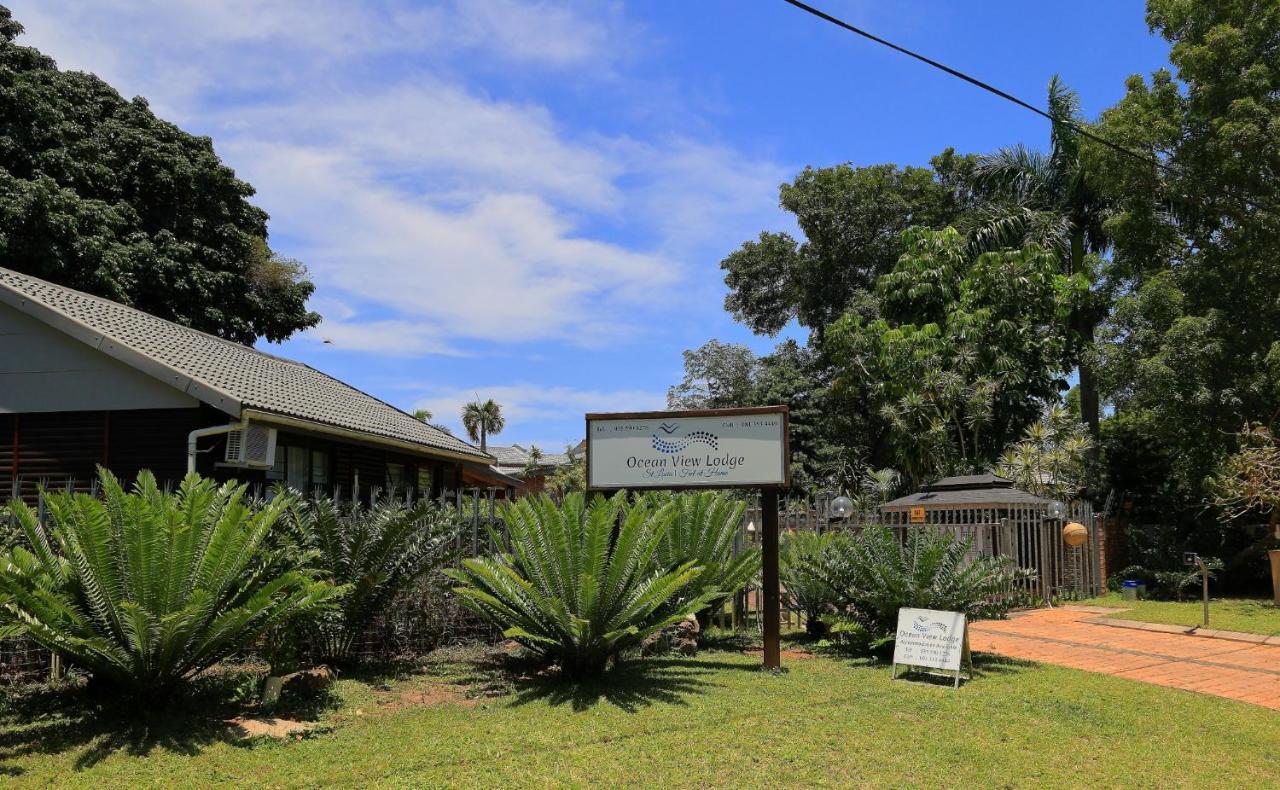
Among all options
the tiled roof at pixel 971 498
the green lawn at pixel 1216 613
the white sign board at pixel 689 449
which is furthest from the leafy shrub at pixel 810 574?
the green lawn at pixel 1216 613

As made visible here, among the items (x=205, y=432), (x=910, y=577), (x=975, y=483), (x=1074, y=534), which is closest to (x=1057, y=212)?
(x=975, y=483)

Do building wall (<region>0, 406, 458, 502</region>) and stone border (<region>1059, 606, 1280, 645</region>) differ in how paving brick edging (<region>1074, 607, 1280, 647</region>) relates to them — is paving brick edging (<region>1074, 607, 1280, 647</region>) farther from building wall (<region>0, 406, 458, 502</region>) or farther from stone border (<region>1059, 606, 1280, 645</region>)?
building wall (<region>0, 406, 458, 502</region>)

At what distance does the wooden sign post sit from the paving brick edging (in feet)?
22.5

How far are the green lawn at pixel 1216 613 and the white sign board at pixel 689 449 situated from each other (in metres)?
8.21

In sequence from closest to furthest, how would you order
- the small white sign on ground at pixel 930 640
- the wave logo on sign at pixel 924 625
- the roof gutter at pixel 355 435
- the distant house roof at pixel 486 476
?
the small white sign on ground at pixel 930 640 < the wave logo on sign at pixel 924 625 < the roof gutter at pixel 355 435 < the distant house roof at pixel 486 476

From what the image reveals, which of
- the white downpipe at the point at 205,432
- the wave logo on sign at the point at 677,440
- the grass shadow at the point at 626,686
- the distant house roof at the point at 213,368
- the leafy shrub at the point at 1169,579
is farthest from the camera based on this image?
the leafy shrub at the point at 1169,579

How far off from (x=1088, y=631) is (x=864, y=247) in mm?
25663

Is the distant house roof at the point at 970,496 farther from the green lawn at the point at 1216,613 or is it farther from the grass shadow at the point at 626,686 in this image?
the grass shadow at the point at 626,686

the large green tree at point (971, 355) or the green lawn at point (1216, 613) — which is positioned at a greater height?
the large green tree at point (971, 355)

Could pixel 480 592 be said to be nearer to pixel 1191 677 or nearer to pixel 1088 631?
pixel 1191 677

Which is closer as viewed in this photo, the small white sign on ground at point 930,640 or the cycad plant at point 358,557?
the cycad plant at point 358,557

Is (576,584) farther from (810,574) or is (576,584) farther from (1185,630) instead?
(1185,630)

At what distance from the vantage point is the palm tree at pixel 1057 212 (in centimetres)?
2933

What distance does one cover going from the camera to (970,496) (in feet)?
54.6
